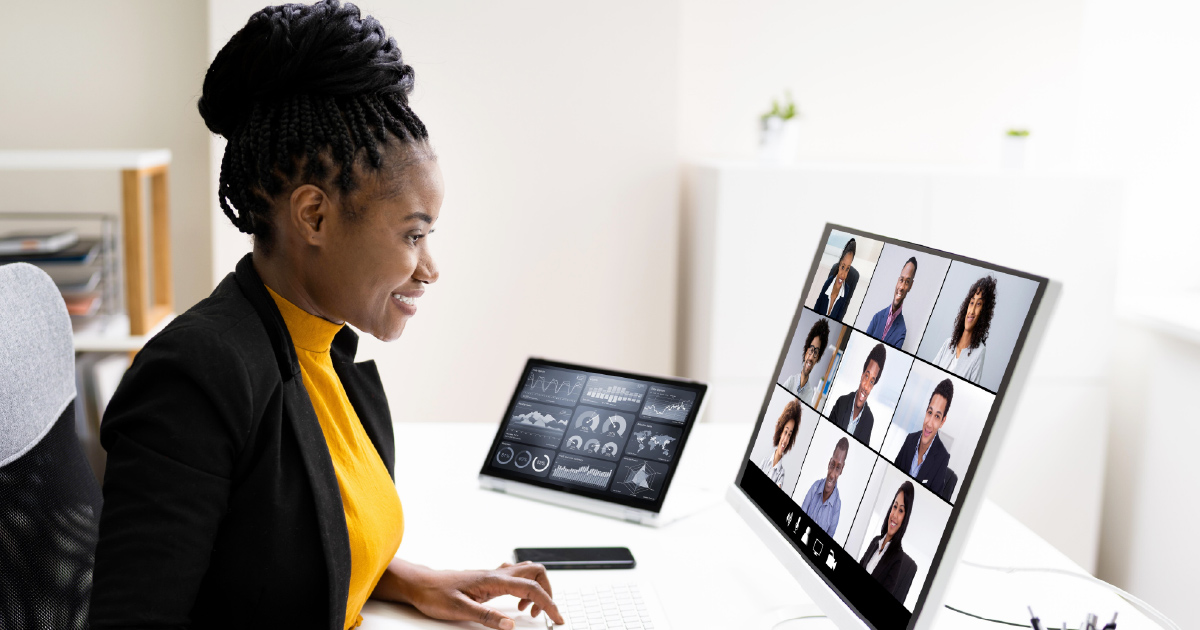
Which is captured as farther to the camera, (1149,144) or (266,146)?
(1149,144)

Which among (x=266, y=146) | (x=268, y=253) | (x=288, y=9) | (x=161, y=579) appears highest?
(x=288, y=9)

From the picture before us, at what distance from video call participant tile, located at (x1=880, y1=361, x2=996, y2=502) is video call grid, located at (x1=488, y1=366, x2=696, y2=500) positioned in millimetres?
475

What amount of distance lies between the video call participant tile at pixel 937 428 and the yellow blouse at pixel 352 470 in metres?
0.57

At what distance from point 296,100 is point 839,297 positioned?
0.68m

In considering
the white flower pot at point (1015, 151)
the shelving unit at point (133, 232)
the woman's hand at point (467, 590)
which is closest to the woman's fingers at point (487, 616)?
the woman's hand at point (467, 590)

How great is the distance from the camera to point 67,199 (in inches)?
104

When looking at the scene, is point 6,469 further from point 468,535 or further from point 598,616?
point 598,616

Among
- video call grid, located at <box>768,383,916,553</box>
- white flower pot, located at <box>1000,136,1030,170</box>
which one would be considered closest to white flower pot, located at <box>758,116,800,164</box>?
white flower pot, located at <box>1000,136,1030,170</box>

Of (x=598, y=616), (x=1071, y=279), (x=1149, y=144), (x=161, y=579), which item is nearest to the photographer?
(x=161, y=579)

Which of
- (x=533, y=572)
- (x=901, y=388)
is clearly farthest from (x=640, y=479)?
(x=901, y=388)

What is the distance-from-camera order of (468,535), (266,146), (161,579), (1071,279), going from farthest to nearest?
1. (1071,279)
2. (468,535)
3. (266,146)
4. (161,579)

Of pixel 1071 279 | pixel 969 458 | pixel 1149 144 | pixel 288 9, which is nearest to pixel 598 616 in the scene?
pixel 969 458

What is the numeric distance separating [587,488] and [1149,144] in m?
2.42

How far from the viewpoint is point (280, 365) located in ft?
3.22
